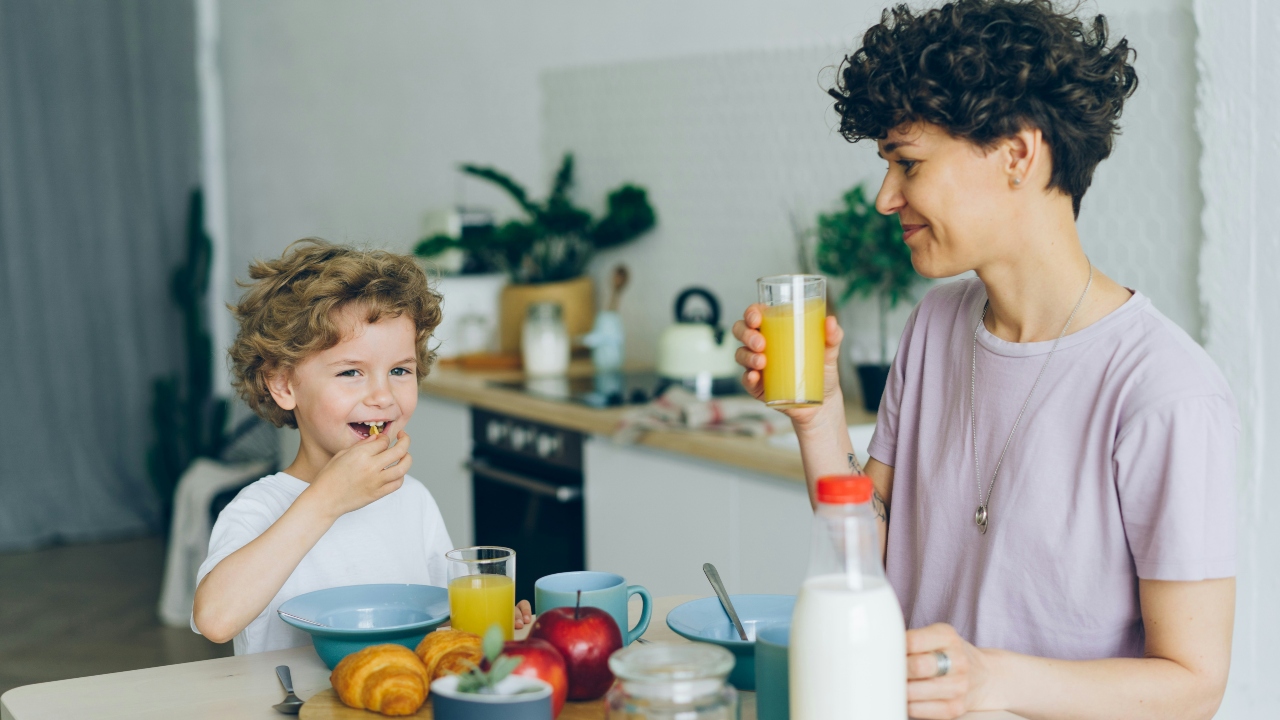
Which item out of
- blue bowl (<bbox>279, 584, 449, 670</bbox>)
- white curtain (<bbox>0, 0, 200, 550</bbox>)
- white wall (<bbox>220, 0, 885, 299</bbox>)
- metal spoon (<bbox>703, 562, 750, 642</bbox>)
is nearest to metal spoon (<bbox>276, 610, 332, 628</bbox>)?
blue bowl (<bbox>279, 584, 449, 670</bbox>)

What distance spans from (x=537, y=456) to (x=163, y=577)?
8.00ft

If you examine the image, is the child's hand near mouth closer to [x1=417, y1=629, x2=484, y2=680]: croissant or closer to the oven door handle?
[x1=417, y1=629, x2=484, y2=680]: croissant

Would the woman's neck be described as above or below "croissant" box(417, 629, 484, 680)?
above

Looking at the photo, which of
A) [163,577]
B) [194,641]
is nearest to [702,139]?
[194,641]

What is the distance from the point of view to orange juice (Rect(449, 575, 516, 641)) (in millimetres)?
1175

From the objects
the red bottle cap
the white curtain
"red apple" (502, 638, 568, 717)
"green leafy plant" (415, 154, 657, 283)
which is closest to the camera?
the red bottle cap

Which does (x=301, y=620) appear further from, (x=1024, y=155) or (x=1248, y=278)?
(x=1248, y=278)

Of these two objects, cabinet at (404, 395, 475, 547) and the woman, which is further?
cabinet at (404, 395, 475, 547)

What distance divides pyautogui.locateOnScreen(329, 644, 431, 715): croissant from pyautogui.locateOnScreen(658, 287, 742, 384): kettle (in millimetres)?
1913

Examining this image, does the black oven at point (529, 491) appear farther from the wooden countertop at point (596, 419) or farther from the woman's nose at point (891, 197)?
the woman's nose at point (891, 197)

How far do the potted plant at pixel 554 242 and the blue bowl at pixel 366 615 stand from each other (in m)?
2.30

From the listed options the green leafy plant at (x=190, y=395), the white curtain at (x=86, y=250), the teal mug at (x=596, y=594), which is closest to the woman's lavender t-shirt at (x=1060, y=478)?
the teal mug at (x=596, y=594)

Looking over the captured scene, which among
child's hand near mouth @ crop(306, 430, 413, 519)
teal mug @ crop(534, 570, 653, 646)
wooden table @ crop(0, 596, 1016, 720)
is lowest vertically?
wooden table @ crop(0, 596, 1016, 720)

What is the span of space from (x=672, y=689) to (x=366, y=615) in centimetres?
53
